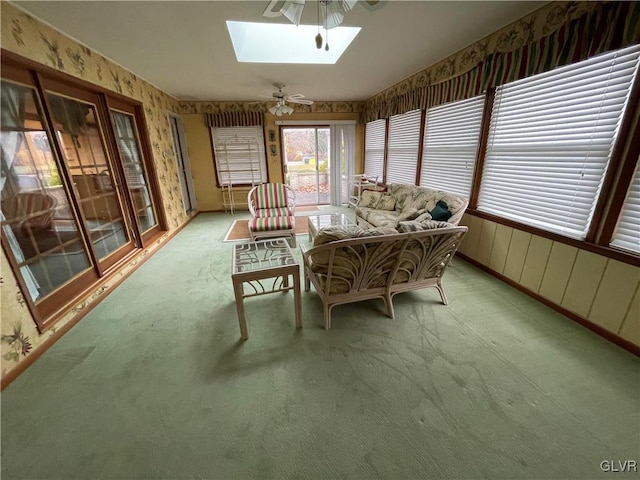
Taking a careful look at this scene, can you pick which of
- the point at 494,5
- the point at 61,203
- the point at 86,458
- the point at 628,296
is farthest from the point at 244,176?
the point at 628,296

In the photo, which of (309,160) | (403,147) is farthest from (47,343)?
(309,160)

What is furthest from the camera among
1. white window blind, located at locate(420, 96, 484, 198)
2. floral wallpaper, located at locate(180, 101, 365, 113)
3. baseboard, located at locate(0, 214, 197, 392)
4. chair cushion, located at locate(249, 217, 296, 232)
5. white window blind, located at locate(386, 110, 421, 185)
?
floral wallpaper, located at locate(180, 101, 365, 113)

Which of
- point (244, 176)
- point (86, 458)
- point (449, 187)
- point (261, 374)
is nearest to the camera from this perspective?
point (86, 458)

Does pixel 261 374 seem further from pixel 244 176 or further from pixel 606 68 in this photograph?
pixel 244 176

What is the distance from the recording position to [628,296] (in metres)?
1.67

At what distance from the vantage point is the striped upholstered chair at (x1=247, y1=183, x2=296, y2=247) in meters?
3.51

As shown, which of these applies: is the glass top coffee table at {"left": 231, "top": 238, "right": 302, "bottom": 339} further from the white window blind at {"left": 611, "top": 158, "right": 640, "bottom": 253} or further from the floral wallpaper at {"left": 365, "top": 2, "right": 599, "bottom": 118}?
the floral wallpaper at {"left": 365, "top": 2, "right": 599, "bottom": 118}

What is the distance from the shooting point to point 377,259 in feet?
5.88

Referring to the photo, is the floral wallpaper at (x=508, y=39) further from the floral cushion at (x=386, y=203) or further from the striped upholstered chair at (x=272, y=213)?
the striped upholstered chair at (x=272, y=213)

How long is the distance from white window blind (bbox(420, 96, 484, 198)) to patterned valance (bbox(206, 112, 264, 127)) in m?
3.55

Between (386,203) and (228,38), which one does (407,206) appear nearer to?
(386,203)

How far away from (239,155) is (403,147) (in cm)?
358

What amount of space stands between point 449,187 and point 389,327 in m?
2.29

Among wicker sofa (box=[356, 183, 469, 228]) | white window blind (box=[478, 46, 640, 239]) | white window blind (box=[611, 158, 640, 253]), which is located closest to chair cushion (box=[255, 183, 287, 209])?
wicker sofa (box=[356, 183, 469, 228])
